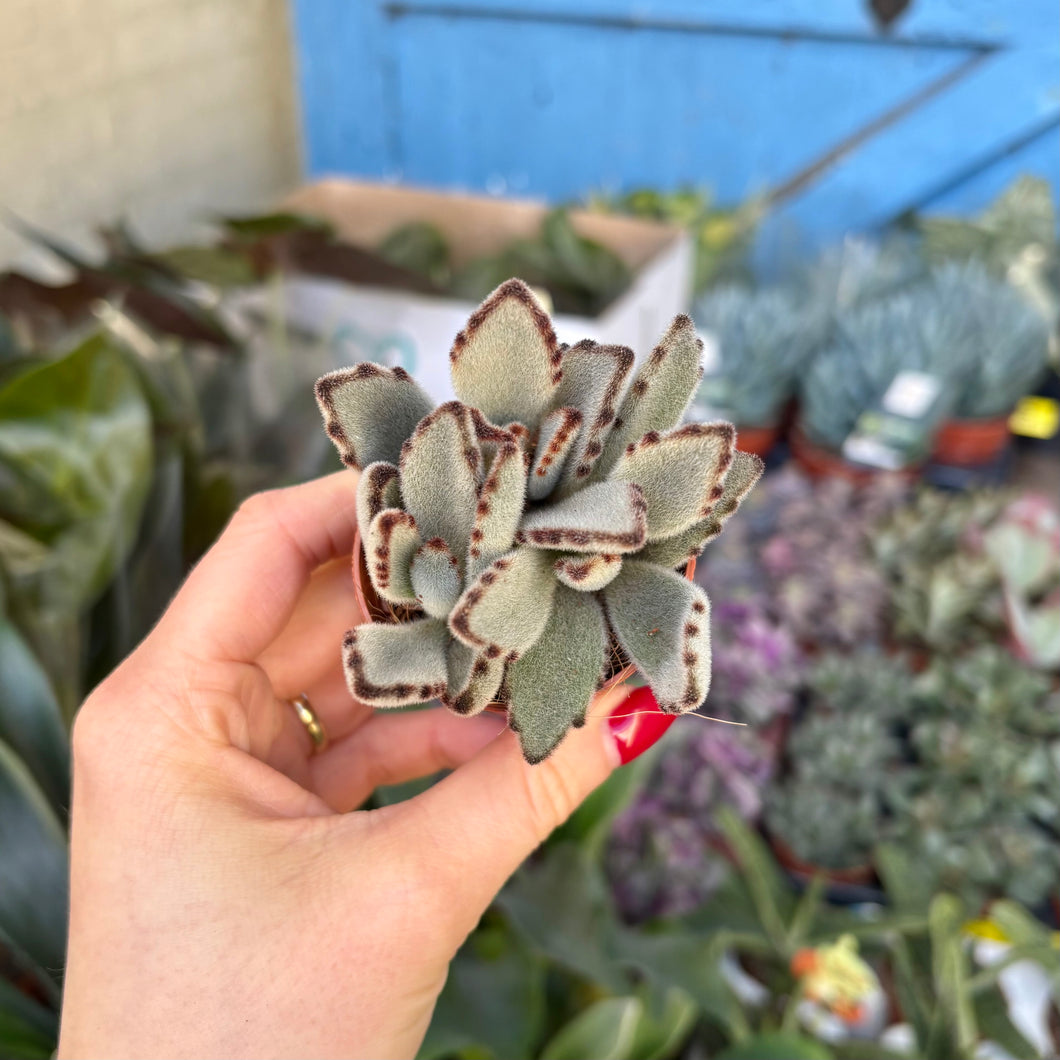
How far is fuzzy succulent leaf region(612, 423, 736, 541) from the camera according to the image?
0.36 metres

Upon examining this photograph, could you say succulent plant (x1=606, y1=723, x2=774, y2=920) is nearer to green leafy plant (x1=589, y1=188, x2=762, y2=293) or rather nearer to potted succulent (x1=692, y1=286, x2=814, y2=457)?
potted succulent (x1=692, y1=286, x2=814, y2=457)

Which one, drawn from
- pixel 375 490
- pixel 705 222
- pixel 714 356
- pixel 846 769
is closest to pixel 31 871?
pixel 375 490

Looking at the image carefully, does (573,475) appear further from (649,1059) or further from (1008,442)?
(1008,442)

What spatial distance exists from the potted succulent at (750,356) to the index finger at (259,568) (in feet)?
3.23

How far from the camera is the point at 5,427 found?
579mm

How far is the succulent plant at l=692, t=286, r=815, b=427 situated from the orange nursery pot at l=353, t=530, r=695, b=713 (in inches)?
41.5

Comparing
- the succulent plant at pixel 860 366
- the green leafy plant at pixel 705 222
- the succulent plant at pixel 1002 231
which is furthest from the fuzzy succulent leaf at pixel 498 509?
the succulent plant at pixel 1002 231

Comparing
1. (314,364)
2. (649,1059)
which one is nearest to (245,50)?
(314,364)

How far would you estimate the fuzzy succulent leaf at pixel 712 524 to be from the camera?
15.7 inches

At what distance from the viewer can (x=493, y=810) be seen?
428mm

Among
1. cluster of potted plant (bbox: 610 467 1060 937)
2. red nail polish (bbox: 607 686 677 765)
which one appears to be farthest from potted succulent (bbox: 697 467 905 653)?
red nail polish (bbox: 607 686 677 765)

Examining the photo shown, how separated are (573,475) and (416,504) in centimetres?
8

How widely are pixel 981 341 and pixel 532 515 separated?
1.35 m

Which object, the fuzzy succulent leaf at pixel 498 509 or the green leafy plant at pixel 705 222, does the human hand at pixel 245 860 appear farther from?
the green leafy plant at pixel 705 222
